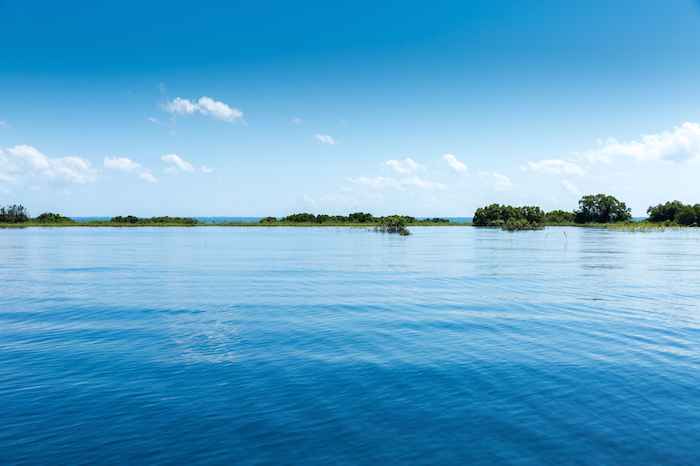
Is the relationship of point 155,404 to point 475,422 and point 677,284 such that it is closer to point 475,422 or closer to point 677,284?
point 475,422

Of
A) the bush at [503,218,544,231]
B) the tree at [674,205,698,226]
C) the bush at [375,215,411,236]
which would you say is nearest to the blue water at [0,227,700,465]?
the bush at [375,215,411,236]

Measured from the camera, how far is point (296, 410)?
14.4 meters

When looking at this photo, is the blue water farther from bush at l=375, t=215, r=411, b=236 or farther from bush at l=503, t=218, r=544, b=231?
bush at l=503, t=218, r=544, b=231

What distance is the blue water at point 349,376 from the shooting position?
484 inches

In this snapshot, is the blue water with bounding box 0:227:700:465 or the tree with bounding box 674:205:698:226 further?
the tree with bounding box 674:205:698:226

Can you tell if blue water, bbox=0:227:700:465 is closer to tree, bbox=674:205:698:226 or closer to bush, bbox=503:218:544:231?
bush, bbox=503:218:544:231

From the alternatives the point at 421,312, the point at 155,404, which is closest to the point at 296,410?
the point at 155,404

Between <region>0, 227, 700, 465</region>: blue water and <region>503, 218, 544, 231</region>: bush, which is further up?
<region>503, 218, 544, 231</region>: bush

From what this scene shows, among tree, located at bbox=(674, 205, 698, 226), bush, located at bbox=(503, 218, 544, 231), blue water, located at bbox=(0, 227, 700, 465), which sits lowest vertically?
blue water, located at bbox=(0, 227, 700, 465)

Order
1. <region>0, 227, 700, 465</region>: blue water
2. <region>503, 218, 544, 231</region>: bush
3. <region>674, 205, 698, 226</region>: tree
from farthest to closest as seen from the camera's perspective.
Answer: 1. <region>674, 205, 698, 226</region>: tree
2. <region>503, 218, 544, 231</region>: bush
3. <region>0, 227, 700, 465</region>: blue water

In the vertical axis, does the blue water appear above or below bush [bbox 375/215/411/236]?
below

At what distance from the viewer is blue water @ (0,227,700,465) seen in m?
12.3

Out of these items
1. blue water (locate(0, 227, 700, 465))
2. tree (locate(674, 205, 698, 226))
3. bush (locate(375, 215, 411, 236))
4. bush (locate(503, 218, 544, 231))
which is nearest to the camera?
blue water (locate(0, 227, 700, 465))

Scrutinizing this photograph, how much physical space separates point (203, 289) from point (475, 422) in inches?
1132
